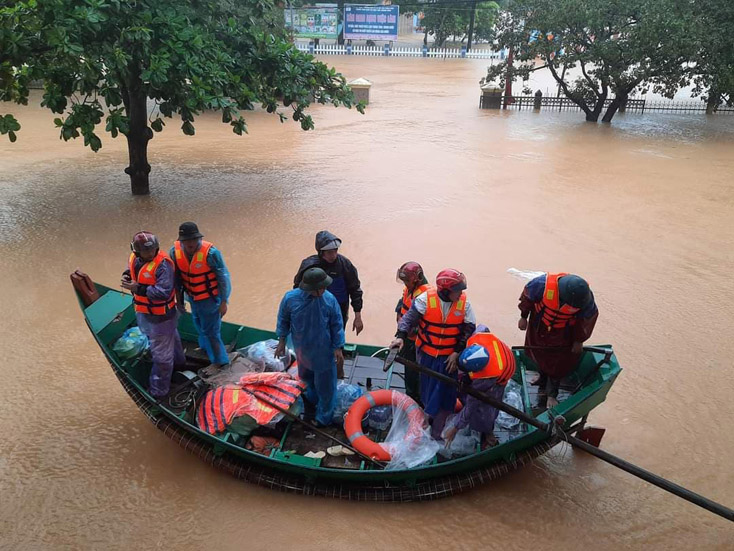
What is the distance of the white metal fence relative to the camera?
38875 mm

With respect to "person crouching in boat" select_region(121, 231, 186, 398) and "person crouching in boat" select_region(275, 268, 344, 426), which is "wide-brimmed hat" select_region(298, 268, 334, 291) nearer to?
"person crouching in boat" select_region(275, 268, 344, 426)

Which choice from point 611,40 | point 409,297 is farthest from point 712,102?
point 409,297

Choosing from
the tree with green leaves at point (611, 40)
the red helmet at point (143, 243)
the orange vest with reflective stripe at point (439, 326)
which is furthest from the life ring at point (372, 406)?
the tree with green leaves at point (611, 40)

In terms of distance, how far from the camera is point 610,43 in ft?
56.9

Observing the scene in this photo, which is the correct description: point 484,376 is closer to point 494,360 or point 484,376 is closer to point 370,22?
point 494,360

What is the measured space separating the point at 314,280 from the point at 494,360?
1461 millimetres

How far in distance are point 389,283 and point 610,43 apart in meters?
13.5

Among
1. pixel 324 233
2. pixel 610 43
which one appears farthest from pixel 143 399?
pixel 610 43

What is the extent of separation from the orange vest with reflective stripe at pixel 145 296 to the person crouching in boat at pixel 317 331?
1.06 meters

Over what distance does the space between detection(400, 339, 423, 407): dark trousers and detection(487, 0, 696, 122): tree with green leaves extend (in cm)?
1527

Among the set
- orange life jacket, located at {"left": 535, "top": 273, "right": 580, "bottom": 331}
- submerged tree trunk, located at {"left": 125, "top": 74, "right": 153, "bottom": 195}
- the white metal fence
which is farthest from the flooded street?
the white metal fence

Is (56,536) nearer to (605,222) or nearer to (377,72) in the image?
(605,222)

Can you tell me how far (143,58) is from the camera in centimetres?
877

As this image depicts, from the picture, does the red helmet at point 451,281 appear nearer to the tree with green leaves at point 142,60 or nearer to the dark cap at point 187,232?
the dark cap at point 187,232
